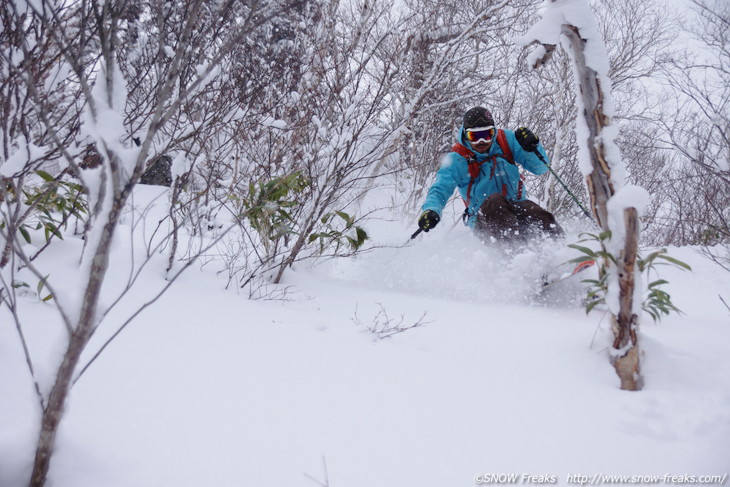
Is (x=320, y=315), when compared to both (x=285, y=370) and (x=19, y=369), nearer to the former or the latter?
(x=285, y=370)

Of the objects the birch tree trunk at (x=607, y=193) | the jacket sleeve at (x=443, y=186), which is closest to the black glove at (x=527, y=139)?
the jacket sleeve at (x=443, y=186)

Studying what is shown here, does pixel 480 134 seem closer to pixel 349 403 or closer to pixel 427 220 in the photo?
pixel 427 220

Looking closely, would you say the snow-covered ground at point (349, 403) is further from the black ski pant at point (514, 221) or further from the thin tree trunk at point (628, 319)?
the black ski pant at point (514, 221)

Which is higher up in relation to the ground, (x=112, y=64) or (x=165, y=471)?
(x=112, y=64)

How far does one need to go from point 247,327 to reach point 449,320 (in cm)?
121

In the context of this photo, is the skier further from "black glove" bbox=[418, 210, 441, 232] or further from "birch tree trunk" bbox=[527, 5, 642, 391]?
"birch tree trunk" bbox=[527, 5, 642, 391]

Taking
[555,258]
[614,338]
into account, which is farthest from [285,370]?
[555,258]

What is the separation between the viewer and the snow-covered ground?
985 mm

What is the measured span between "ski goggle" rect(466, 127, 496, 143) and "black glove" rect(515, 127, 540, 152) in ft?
0.78

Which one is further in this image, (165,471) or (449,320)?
(449,320)

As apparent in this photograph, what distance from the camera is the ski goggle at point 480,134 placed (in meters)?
3.57

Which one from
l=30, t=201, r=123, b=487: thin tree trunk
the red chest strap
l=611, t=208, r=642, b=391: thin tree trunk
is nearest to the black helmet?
the red chest strap

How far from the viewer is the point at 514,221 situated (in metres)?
3.47

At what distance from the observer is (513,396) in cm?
141
